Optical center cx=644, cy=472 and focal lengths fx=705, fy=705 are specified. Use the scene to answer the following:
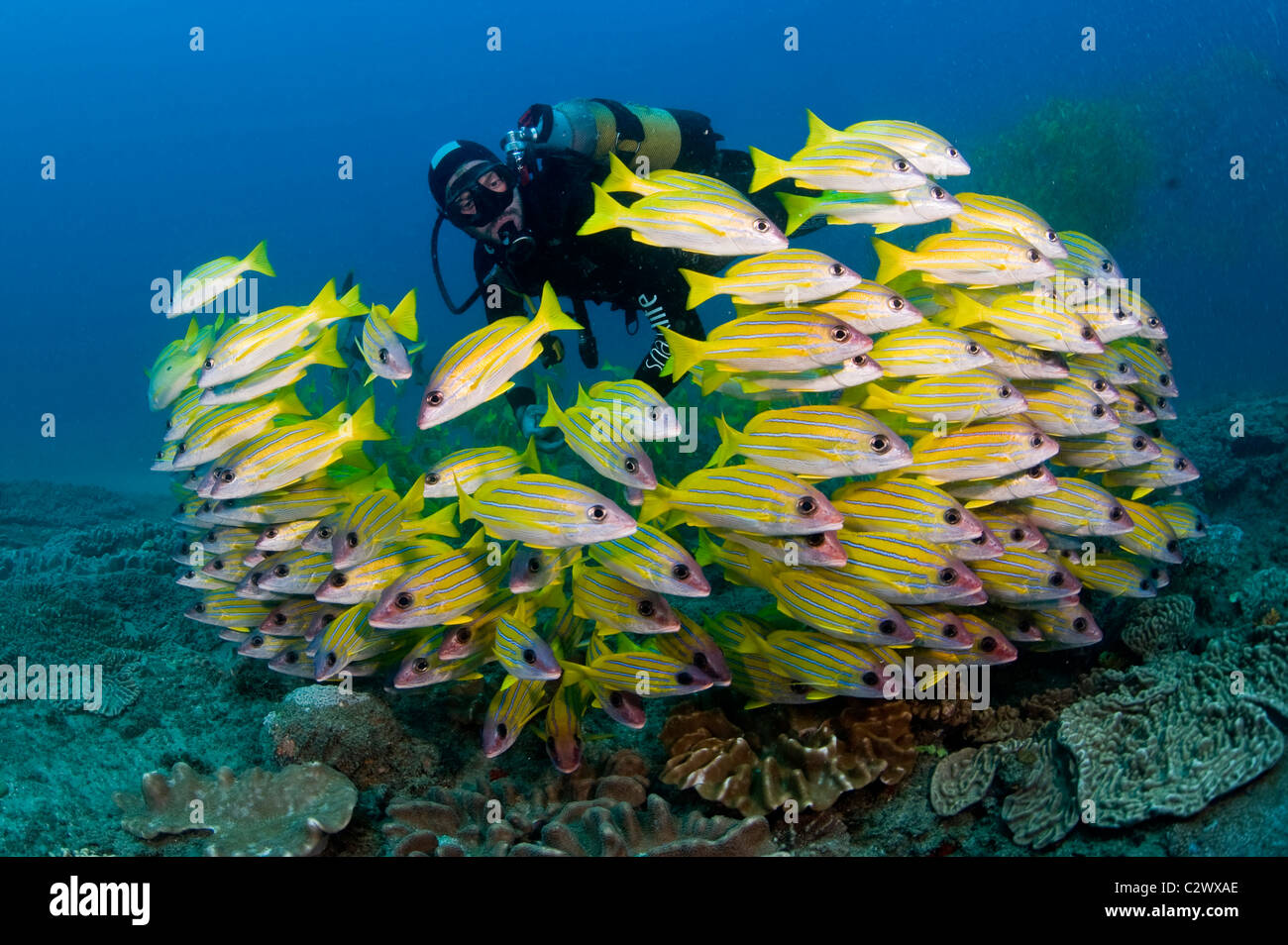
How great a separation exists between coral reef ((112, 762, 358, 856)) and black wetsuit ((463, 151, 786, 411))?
320 cm

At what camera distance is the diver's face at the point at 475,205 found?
202 inches

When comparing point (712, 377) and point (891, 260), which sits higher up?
point (891, 260)

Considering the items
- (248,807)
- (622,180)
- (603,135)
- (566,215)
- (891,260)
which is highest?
(603,135)

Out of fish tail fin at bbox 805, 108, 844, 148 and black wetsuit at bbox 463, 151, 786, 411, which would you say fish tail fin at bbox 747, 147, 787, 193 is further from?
black wetsuit at bbox 463, 151, 786, 411

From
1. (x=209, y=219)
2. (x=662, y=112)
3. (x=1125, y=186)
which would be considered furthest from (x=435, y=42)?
(x=662, y=112)

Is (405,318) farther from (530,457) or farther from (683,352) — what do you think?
(683,352)

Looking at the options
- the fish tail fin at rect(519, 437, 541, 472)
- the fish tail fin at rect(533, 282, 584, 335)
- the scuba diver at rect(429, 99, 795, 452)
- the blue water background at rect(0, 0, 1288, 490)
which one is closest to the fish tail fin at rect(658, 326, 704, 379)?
the fish tail fin at rect(533, 282, 584, 335)

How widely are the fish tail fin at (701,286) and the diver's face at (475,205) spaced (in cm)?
Result: 240

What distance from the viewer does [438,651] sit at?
3.44 meters

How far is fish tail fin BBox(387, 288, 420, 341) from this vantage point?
3.65 meters

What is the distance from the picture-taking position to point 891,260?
3.52 m

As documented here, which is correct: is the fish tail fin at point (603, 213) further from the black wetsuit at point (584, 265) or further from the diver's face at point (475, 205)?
the diver's face at point (475, 205)

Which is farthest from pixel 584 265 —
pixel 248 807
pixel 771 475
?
pixel 248 807

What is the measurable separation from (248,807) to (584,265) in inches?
167
